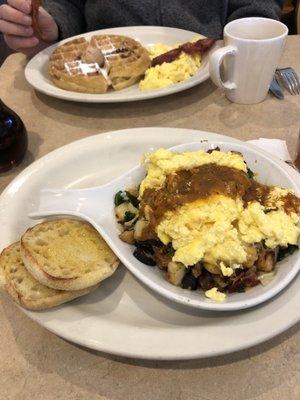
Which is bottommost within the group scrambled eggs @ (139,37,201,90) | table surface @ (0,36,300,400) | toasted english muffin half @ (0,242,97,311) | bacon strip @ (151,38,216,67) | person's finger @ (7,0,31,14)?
table surface @ (0,36,300,400)

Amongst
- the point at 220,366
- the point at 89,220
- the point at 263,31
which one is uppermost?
the point at 263,31

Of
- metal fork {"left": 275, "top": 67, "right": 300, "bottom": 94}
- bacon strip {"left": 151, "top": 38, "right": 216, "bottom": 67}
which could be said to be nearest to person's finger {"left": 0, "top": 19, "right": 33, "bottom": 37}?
bacon strip {"left": 151, "top": 38, "right": 216, "bottom": 67}

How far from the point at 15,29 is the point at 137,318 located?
1314mm

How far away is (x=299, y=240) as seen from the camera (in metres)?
0.80

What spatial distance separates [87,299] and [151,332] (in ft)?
0.56

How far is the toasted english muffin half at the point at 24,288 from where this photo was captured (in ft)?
2.43

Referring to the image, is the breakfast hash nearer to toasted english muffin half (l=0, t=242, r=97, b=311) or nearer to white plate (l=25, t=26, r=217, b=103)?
toasted english muffin half (l=0, t=242, r=97, b=311)

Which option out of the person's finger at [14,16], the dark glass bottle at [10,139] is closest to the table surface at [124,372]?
the dark glass bottle at [10,139]

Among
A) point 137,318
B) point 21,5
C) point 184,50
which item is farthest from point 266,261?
point 21,5

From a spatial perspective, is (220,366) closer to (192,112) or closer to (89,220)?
(89,220)

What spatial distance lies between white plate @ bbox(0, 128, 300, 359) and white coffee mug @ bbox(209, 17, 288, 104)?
37cm

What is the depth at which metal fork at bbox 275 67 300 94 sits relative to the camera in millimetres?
1465

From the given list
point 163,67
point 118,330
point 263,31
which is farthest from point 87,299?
Result: point 263,31

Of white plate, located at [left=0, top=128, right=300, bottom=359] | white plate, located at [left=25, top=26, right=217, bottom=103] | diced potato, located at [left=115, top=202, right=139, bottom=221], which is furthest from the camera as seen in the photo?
white plate, located at [left=25, top=26, right=217, bottom=103]
